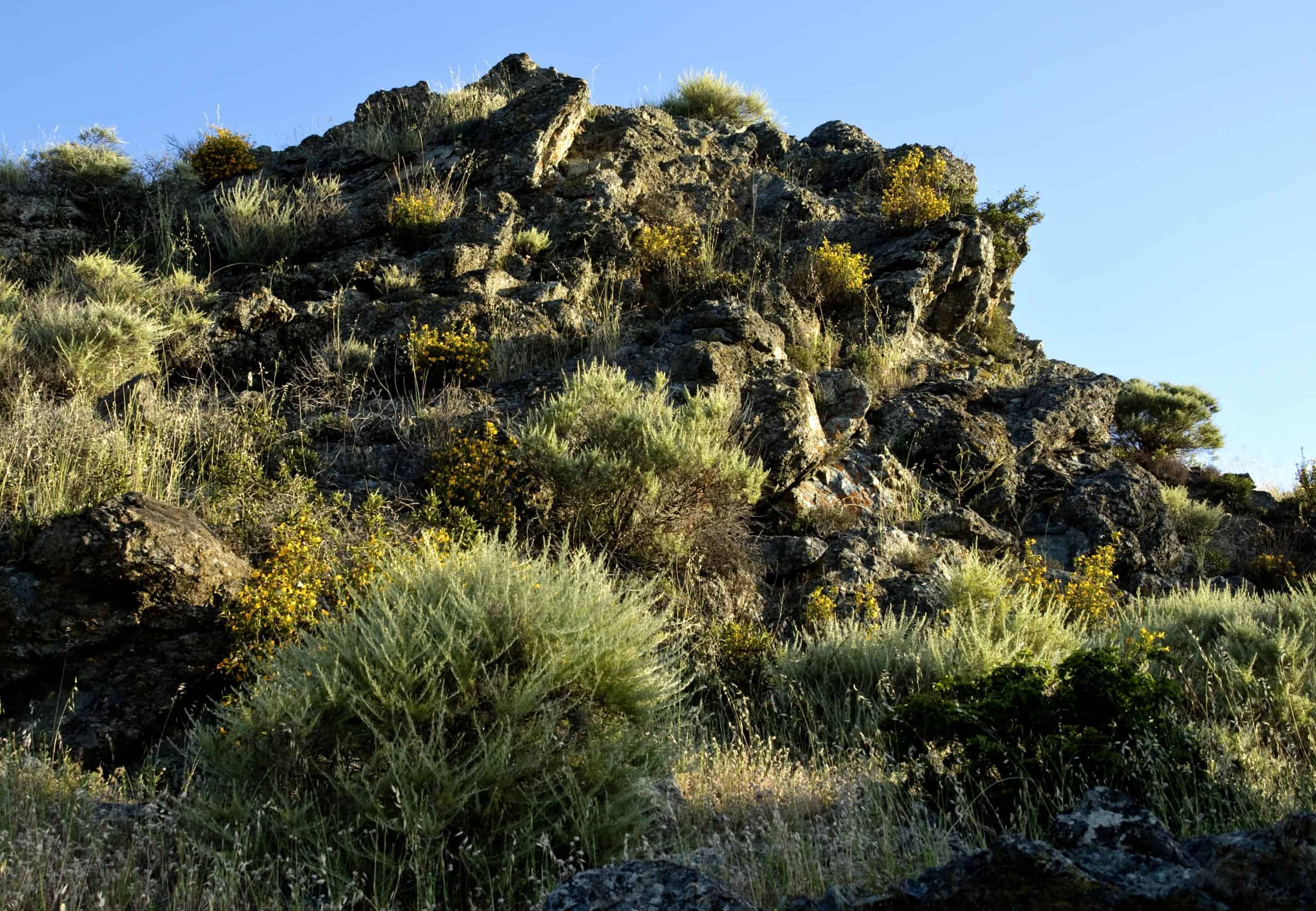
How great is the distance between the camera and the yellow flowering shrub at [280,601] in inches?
199

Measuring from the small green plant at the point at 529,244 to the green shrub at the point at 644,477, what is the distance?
3.38 m

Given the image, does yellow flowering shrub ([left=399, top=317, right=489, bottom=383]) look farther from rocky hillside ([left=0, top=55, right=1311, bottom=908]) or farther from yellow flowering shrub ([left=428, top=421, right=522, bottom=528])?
yellow flowering shrub ([left=428, top=421, right=522, bottom=528])

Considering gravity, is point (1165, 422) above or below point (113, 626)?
above

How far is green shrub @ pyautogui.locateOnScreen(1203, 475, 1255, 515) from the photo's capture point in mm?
11695

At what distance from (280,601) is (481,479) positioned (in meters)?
1.96

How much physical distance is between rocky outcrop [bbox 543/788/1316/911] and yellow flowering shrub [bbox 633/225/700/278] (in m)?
8.57

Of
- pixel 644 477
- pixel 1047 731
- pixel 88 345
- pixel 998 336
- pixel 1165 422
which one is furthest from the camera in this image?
pixel 1165 422

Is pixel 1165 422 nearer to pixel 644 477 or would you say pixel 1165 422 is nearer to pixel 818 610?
pixel 818 610

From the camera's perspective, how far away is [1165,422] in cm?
1370

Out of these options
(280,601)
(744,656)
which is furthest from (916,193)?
(280,601)

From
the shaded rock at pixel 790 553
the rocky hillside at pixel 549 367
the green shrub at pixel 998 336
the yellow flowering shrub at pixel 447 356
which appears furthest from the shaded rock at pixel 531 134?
the shaded rock at pixel 790 553

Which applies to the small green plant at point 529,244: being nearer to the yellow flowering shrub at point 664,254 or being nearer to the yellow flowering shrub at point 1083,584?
the yellow flowering shrub at point 664,254

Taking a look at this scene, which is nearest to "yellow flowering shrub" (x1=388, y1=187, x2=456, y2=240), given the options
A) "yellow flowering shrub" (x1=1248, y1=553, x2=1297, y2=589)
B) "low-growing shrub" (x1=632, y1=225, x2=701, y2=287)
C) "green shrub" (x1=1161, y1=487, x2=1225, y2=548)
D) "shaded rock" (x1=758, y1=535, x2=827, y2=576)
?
"low-growing shrub" (x1=632, y1=225, x2=701, y2=287)

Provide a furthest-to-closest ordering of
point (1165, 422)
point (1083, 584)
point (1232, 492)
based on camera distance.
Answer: point (1165, 422) → point (1232, 492) → point (1083, 584)
